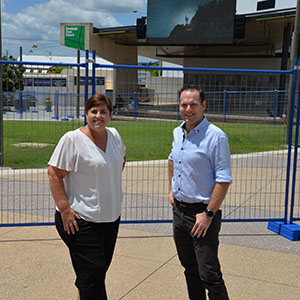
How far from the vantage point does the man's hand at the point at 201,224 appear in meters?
2.90

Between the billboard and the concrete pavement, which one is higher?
the billboard

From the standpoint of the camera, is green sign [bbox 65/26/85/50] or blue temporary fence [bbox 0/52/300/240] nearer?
blue temporary fence [bbox 0/52/300/240]

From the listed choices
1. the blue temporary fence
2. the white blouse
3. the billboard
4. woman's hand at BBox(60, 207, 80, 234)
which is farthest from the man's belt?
the billboard

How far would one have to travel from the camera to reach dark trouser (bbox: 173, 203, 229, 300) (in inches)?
115

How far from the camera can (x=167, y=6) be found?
30828 mm

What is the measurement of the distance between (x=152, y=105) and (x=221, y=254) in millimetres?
4590

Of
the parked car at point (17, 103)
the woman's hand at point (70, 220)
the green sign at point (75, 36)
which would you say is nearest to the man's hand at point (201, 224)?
the woman's hand at point (70, 220)

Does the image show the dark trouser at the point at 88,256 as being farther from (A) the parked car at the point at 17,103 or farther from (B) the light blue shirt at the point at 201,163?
(A) the parked car at the point at 17,103

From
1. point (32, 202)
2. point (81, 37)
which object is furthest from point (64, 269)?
point (81, 37)

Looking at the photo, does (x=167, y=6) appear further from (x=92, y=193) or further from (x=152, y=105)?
(x=92, y=193)

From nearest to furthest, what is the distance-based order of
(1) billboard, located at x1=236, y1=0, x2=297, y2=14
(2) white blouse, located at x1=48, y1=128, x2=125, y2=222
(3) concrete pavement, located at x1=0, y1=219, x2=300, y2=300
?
(2) white blouse, located at x1=48, y1=128, x2=125, y2=222, (3) concrete pavement, located at x1=0, y1=219, x2=300, y2=300, (1) billboard, located at x1=236, y1=0, x2=297, y2=14

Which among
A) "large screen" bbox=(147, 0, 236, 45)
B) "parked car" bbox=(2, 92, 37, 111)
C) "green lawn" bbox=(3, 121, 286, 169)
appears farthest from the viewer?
"large screen" bbox=(147, 0, 236, 45)

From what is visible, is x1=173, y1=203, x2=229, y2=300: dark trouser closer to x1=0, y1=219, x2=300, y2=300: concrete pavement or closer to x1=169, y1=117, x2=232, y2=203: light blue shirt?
x1=169, y1=117, x2=232, y2=203: light blue shirt

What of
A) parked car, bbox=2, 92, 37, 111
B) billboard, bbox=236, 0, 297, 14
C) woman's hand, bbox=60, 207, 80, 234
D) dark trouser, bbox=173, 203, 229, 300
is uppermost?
billboard, bbox=236, 0, 297, 14
